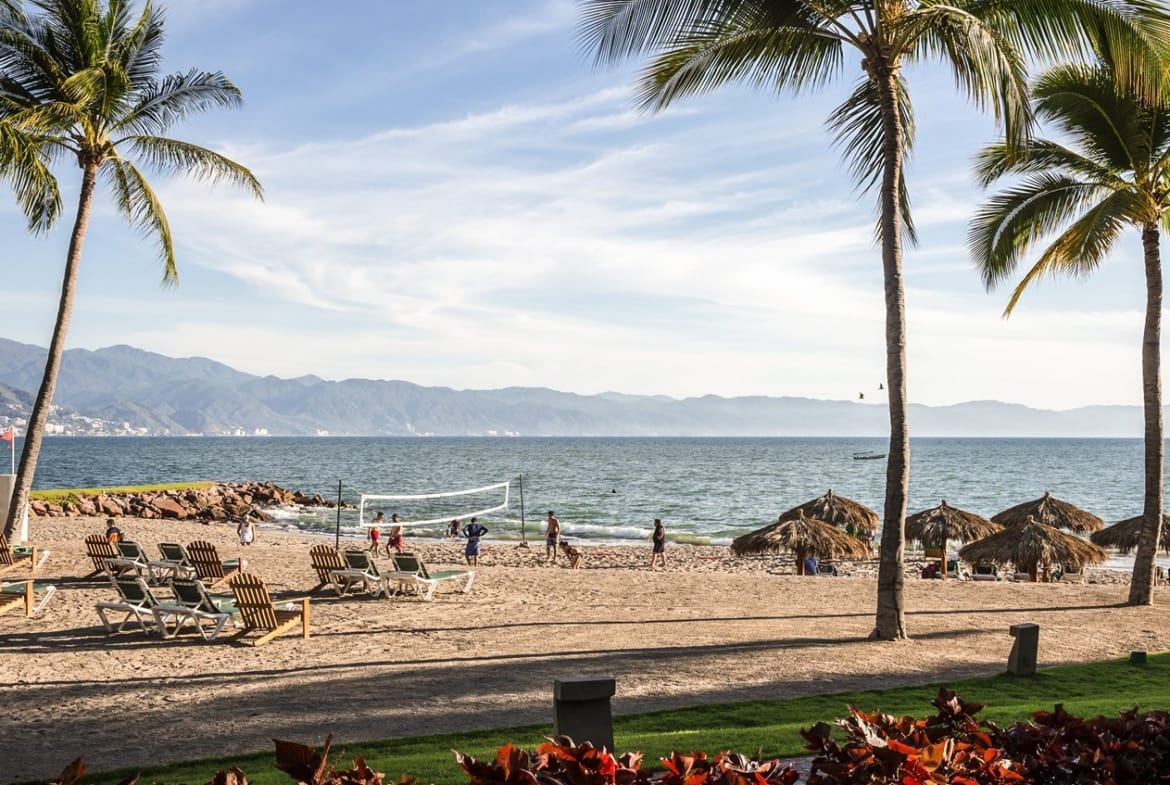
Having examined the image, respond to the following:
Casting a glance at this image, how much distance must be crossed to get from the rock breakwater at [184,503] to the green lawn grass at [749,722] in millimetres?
20140

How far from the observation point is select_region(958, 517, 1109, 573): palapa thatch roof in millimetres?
22594

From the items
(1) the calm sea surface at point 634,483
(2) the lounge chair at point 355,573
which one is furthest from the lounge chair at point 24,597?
(1) the calm sea surface at point 634,483

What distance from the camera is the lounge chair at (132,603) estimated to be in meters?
11.6

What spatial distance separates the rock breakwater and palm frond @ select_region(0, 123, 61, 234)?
9.82m

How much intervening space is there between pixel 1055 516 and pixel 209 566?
22.4 metres

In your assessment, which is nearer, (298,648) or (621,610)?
(298,648)

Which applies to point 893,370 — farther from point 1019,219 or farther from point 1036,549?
point 1036,549

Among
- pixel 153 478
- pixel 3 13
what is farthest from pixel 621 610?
pixel 153 478

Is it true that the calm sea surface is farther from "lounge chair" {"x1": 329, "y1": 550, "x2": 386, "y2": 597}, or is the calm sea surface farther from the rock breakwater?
"lounge chair" {"x1": 329, "y1": 550, "x2": 386, "y2": 597}

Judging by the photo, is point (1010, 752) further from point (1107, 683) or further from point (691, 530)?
point (691, 530)

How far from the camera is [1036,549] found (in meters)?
22.6

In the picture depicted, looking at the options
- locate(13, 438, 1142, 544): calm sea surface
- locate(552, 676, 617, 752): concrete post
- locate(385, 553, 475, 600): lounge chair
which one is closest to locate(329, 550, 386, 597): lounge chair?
locate(385, 553, 475, 600): lounge chair

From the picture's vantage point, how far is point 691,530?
153 feet

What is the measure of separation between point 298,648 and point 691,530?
36.7 metres
